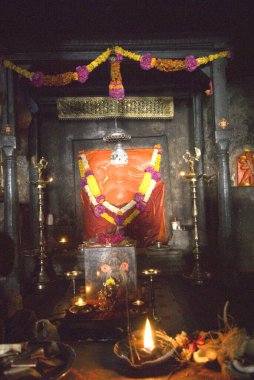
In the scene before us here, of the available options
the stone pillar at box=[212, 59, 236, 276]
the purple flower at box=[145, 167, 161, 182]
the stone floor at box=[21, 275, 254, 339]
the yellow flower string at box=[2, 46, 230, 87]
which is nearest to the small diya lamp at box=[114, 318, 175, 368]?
the stone floor at box=[21, 275, 254, 339]

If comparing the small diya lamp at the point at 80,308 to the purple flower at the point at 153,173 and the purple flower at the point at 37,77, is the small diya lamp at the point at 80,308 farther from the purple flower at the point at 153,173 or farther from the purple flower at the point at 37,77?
the purple flower at the point at 153,173

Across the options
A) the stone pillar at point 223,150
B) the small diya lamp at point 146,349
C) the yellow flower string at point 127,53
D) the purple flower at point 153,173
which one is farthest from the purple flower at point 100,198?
the small diya lamp at point 146,349

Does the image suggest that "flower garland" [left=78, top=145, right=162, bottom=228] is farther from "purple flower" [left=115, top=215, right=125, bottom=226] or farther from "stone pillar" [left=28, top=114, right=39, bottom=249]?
"stone pillar" [left=28, top=114, right=39, bottom=249]

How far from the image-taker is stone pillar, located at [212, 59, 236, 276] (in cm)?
690

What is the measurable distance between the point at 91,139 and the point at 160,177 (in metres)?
2.80

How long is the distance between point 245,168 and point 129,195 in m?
3.85

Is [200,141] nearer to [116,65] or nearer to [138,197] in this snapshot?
[138,197]

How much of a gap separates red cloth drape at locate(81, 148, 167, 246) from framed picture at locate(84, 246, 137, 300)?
4798mm

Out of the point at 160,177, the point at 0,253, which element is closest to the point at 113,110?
the point at 160,177

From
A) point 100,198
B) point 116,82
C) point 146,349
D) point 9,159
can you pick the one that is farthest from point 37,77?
point 146,349

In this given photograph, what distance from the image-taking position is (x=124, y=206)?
10047 millimetres

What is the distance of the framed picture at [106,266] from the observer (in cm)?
511

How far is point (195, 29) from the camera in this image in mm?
6965

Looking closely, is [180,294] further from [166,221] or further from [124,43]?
[124,43]
